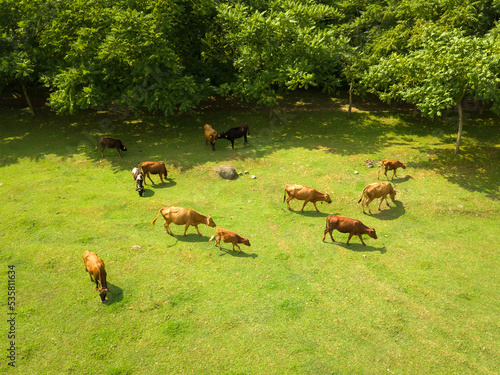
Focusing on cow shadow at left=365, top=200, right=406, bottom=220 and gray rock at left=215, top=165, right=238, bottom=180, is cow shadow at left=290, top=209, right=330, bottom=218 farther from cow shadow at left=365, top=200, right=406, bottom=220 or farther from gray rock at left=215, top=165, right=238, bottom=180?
gray rock at left=215, top=165, right=238, bottom=180

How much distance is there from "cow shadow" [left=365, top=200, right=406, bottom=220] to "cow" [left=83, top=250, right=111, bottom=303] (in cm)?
1374

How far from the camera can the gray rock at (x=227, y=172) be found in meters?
21.5

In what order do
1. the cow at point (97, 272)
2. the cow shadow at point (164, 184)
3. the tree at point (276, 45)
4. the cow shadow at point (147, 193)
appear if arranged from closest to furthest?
the cow at point (97, 272), the cow shadow at point (147, 193), the cow shadow at point (164, 184), the tree at point (276, 45)

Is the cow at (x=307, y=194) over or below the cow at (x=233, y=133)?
below

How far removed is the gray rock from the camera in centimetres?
2155

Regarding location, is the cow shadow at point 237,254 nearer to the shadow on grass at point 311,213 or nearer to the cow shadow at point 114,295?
the cow shadow at point 114,295

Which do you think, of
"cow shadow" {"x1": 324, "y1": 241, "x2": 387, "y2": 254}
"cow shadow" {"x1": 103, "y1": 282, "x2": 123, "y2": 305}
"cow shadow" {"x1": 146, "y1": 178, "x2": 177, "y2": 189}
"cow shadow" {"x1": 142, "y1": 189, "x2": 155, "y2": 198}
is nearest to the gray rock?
"cow shadow" {"x1": 146, "y1": 178, "x2": 177, "y2": 189}

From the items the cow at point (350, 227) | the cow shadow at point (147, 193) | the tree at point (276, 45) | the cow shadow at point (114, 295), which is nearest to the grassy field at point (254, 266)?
the cow shadow at point (114, 295)

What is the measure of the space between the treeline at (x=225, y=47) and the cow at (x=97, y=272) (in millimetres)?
15892

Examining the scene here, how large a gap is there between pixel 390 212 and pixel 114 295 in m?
14.8

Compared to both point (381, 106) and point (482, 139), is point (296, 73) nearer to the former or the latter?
point (381, 106)

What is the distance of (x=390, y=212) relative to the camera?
60.3ft

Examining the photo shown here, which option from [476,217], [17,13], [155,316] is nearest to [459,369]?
[155,316]

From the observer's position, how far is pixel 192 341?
10.3 m
